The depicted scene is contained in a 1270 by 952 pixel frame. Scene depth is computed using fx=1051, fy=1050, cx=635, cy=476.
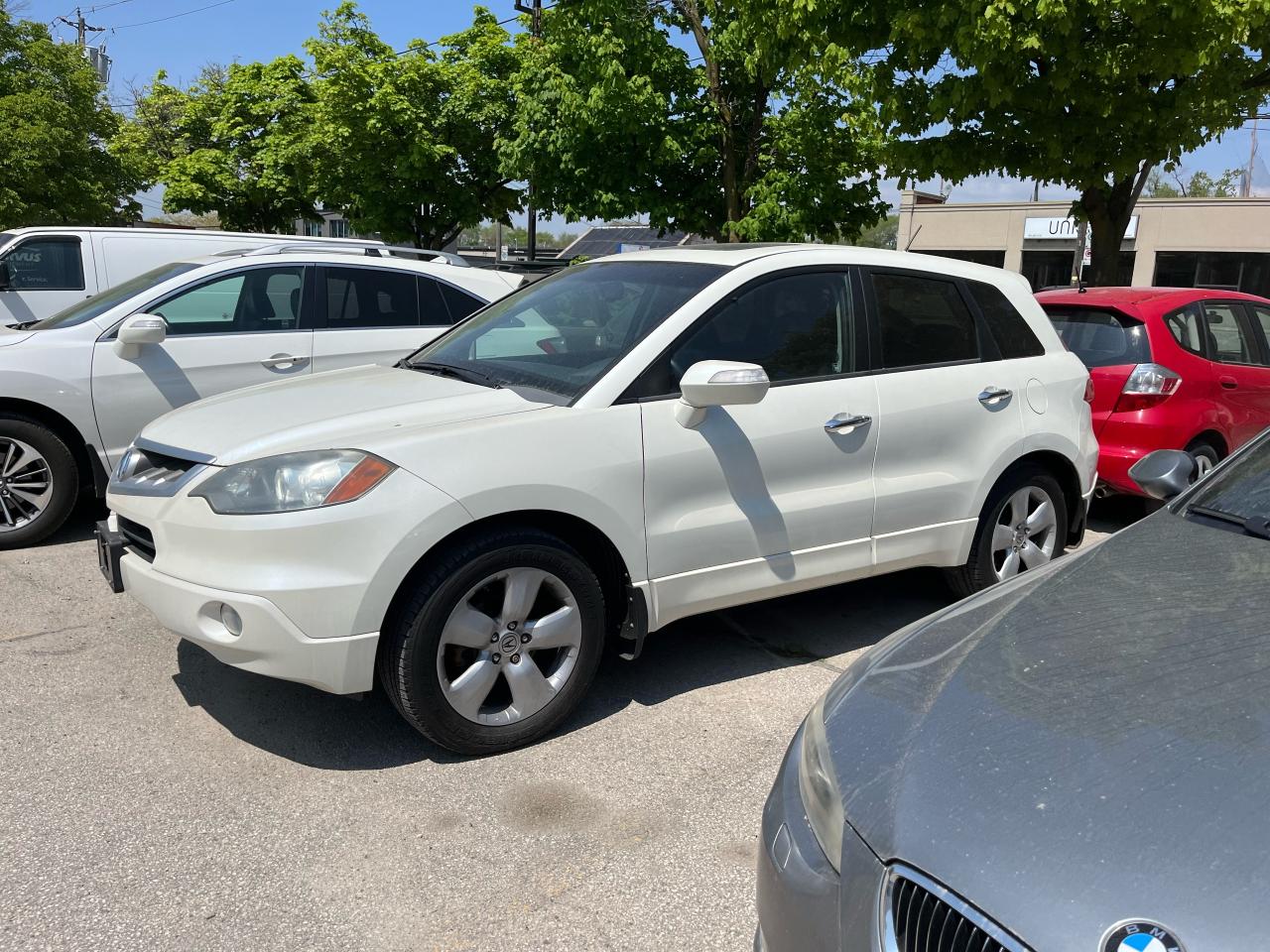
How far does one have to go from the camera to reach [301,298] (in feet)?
22.6

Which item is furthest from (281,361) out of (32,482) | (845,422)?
(845,422)

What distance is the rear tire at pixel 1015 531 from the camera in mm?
4836

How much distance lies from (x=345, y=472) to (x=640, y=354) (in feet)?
3.79

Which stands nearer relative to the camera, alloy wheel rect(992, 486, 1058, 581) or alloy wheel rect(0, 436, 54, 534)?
alloy wheel rect(992, 486, 1058, 581)

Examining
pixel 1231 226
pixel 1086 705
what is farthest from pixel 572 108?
pixel 1231 226

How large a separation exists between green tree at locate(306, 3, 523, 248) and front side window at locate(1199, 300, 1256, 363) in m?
16.4

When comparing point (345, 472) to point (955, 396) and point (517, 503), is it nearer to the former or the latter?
point (517, 503)

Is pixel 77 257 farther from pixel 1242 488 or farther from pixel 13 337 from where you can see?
pixel 1242 488

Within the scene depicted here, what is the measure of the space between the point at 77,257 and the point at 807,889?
9.14 metres

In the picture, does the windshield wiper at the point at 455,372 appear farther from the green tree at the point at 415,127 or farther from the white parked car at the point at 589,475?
the green tree at the point at 415,127

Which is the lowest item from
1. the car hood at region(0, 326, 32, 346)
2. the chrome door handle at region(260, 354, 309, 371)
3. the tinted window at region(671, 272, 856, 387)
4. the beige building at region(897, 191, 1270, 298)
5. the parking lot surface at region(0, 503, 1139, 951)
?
the parking lot surface at region(0, 503, 1139, 951)

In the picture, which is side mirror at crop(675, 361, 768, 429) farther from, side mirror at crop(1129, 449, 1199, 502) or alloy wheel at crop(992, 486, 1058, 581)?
alloy wheel at crop(992, 486, 1058, 581)

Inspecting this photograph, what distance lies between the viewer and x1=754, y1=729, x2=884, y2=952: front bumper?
1759mm

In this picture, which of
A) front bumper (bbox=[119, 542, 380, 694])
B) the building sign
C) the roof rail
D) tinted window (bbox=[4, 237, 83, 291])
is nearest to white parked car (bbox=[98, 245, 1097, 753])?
front bumper (bbox=[119, 542, 380, 694])
